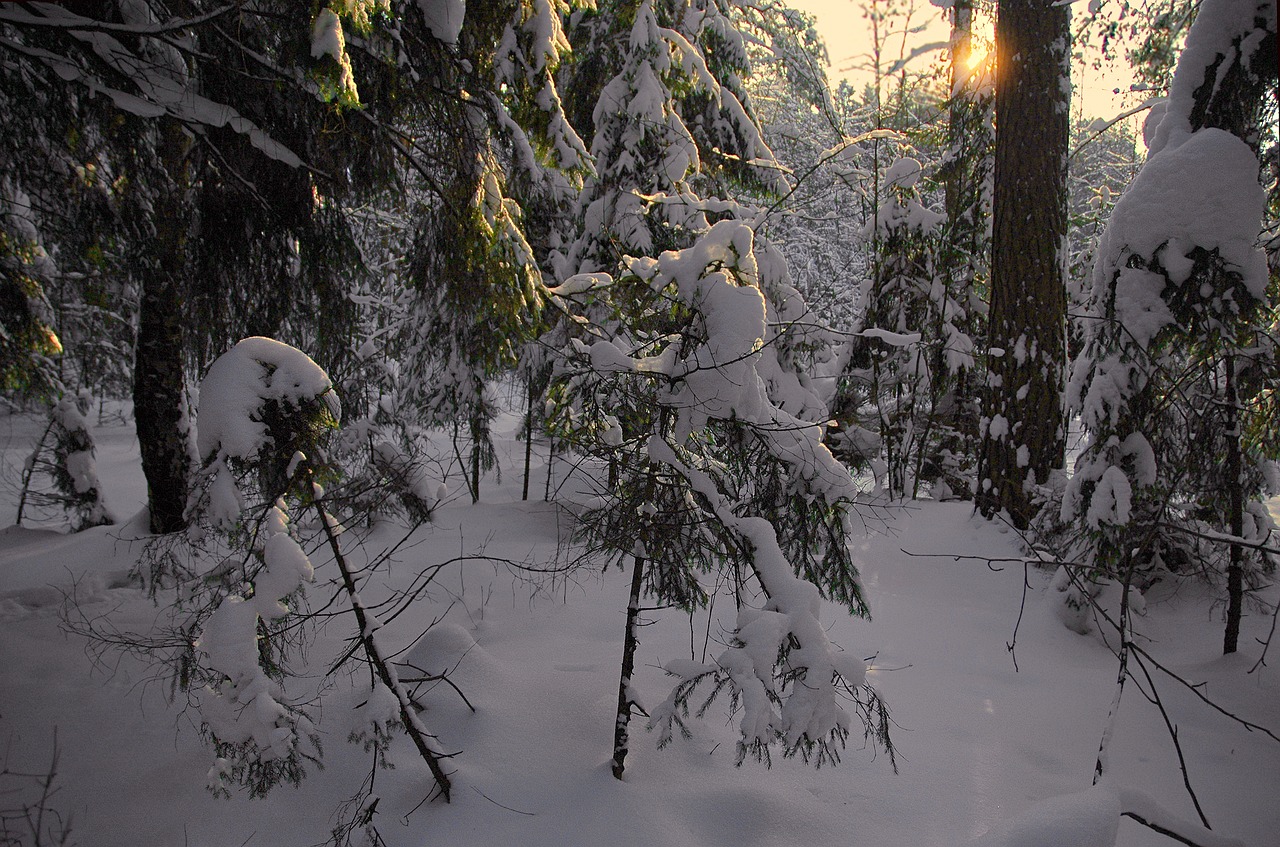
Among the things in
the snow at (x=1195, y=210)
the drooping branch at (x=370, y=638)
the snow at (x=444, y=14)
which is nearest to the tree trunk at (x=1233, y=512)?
the snow at (x=1195, y=210)

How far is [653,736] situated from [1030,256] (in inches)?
202

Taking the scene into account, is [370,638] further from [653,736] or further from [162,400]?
[162,400]

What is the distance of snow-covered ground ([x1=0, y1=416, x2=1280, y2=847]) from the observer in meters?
3.13

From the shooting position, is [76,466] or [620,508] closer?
[620,508]

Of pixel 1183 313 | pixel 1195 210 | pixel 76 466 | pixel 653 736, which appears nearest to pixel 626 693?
pixel 653 736

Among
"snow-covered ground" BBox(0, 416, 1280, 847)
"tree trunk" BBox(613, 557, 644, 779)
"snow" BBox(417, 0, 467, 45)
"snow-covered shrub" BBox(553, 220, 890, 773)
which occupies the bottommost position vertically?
"snow-covered ground" BBox(0, 416, 1280, 847)

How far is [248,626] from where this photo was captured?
2641 mm

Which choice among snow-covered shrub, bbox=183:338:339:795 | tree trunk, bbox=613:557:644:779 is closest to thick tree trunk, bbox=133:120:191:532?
snow-covered shrub, bbox=183:338:339:795

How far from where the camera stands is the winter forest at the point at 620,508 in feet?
9.39

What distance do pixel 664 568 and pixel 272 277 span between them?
138 inches

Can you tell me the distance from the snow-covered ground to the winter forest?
25 mm

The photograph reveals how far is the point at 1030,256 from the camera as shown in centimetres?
579

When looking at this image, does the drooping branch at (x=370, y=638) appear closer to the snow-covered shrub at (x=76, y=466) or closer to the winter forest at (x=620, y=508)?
the winter forest at (x=620, y=508)

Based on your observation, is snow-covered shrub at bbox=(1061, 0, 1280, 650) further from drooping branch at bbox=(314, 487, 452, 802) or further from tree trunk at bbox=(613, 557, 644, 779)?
drooping branch at bbox=(314, 487, 452, 802)
